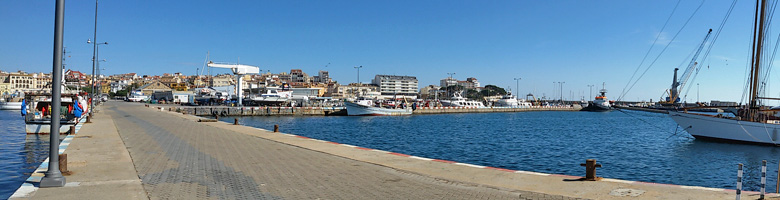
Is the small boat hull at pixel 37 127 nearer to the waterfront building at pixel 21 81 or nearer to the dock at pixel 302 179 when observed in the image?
the dock at pixel 302 179

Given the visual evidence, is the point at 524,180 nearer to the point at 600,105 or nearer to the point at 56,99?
the point at 56,99

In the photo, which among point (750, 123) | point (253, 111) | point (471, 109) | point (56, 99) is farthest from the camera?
point (471, 109)

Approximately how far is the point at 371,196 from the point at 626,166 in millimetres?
16032

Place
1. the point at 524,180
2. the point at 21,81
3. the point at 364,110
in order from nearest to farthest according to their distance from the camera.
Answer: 1. the point at 524,180
2. the point at 364,110
3. the point at 21,81

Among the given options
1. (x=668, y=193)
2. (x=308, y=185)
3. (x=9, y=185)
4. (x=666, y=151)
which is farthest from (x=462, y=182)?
(x=666, y=151)

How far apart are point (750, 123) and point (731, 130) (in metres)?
1.15

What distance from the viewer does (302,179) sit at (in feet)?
33.1

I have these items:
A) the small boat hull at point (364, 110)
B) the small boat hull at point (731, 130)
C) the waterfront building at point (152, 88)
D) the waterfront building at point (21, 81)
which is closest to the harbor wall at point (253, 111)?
the small boat hull at point (364, 110)

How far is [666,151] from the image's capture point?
89.8ft

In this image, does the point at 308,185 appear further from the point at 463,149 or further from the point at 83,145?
the point at 463,149

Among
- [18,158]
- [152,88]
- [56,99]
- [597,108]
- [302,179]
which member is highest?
[152,88]

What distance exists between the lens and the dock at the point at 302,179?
8.56m

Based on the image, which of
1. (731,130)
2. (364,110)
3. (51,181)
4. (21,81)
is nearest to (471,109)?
(364,110)

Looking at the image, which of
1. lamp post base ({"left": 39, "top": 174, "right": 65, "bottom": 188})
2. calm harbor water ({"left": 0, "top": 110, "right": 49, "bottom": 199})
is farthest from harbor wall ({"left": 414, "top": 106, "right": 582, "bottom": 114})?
lamp post base ({"left": 39, "top": 174, "right": 65, "bottom": 188})
